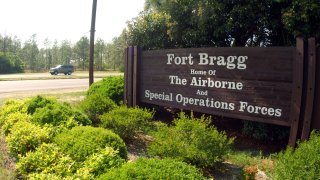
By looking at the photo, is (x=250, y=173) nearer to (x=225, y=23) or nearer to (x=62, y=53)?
(x=225, y=23)

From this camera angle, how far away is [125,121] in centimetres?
729

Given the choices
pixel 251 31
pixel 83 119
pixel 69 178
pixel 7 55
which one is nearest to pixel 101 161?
pixel 69 178

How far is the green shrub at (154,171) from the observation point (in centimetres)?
348

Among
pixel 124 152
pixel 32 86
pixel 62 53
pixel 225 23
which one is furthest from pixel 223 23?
pixel 62 53

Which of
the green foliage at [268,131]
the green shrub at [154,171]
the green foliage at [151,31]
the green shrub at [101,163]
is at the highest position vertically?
the green foliage at [151,31]

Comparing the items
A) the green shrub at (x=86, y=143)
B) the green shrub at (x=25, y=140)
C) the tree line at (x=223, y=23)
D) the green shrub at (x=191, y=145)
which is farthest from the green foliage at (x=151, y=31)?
the green shrub at (x=86, y=143)

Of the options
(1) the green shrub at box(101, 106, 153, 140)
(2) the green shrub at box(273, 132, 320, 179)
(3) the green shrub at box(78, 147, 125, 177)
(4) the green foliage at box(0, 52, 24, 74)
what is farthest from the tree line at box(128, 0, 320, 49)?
(4) the green foliage at box(0, 52, 24, 74)

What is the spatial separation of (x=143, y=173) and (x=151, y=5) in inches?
414

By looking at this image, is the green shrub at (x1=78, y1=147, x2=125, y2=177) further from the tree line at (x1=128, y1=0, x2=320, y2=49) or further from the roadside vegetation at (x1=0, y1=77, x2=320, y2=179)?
the tree line at (x1=128, y1=0, x2=320, y2=49)

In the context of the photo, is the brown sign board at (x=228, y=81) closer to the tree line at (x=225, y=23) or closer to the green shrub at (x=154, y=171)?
the tree line at (x=225, y=23)

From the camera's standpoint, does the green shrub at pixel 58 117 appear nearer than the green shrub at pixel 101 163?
No

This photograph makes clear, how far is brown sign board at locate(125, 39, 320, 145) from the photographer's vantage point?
6.56m

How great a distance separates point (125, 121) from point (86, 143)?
228cm

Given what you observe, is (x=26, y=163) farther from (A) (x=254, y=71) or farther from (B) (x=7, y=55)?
(B) (x=7, y=55)
